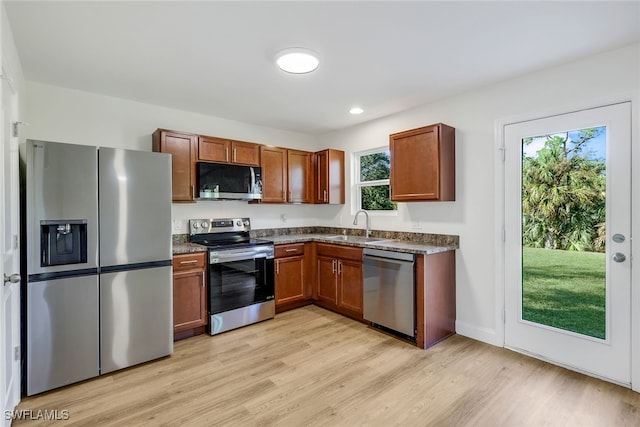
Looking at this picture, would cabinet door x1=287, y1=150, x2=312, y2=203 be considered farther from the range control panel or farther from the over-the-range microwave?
the range control panel

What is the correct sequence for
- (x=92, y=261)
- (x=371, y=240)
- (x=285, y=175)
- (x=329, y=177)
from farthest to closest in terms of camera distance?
(x=329, y=177) → (x=285, y=175) → (x=371, y=240) → (x=92, y=261)

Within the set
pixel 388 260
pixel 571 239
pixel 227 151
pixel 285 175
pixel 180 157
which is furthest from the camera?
pixel 285 175

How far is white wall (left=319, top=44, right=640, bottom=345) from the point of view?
248cm

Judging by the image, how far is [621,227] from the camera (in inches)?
92.1

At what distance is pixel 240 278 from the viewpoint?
3.54 m

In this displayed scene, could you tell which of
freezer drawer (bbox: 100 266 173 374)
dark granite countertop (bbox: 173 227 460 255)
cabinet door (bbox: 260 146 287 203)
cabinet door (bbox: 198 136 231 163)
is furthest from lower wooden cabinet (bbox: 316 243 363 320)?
freezer drawer (bbox: 100 266 173 374)

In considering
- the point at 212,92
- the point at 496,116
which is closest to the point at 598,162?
the point at 496,116

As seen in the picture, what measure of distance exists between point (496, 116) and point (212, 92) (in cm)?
275

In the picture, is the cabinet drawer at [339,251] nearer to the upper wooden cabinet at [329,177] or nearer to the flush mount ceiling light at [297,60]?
the upper wooden cabinet at [329,177]

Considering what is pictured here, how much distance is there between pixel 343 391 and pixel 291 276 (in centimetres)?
186

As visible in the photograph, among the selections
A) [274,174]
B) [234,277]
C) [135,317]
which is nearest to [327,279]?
[234,277]

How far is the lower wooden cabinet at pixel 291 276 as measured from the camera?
391 cm

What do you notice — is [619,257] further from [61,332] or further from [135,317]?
[61,332]

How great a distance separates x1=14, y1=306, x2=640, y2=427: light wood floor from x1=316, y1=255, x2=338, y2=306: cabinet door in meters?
0.90
